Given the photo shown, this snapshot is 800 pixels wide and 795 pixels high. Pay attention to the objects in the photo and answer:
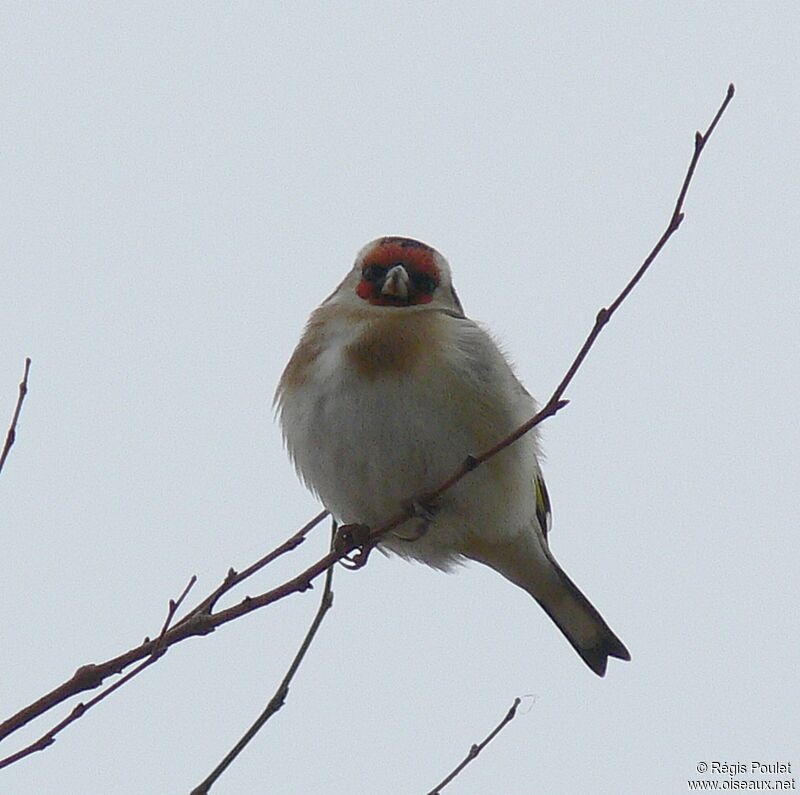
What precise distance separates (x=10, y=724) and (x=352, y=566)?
2.36m

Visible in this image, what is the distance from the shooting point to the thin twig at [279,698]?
3070mm

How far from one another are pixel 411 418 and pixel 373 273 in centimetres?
109

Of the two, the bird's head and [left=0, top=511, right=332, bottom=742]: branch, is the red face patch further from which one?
[left=0, top=511, right=332, bottom=742]: branch

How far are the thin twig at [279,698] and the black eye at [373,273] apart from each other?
211cm

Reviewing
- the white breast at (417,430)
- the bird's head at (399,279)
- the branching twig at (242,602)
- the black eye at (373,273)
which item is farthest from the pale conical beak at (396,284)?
the branching twig at (242,602)

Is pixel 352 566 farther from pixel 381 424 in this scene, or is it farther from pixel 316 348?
pixel 316 348

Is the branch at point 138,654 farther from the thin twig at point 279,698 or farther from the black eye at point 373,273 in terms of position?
the black eye at point 373,273

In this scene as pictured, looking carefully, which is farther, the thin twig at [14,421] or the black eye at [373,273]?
the black eye at [373,273]

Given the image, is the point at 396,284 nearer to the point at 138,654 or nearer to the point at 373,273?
the point at 373,273

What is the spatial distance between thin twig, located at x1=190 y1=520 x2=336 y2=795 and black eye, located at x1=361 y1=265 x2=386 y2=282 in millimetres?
2106

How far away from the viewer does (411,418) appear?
4.94m

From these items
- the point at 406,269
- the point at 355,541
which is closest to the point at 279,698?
the point at 355,541

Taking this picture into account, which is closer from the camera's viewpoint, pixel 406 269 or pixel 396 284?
pixel 396 284

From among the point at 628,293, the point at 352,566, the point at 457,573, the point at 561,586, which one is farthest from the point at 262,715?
the point at 561,586
